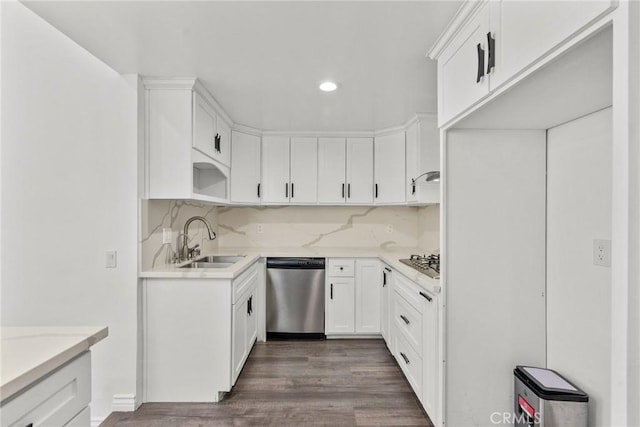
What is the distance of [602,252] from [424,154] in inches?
73.3

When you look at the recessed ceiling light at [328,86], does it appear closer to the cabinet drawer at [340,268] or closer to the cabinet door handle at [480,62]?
the cabinet door handle at [480,62]

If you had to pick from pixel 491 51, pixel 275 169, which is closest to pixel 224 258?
pixel 275 169

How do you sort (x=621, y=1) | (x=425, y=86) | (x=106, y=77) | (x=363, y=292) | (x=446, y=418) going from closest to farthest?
1. (x=621, y=1)
2. (x=446, y=418)
3. (x=106, y=77)
4. (x=425, y=86)
5. (x=363, y=292)

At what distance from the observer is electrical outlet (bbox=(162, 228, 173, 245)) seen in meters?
2.57

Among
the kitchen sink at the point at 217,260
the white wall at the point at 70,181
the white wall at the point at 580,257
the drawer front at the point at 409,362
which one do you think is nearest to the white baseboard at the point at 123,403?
the white wall at the point at 70,181

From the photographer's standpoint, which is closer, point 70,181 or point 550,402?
point 550,402

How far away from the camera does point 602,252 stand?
4.72 ft

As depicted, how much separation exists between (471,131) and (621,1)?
3.41 ft

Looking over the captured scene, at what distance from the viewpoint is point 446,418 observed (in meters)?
1.77

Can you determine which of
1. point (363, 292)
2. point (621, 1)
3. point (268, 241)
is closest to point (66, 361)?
point (621, 1)

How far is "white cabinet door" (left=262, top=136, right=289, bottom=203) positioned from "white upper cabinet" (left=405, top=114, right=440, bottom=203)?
53.8 inches

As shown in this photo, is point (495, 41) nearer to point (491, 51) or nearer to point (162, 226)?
point (491, 51)

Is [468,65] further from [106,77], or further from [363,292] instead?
[363,292]

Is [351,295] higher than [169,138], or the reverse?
[169,138]
